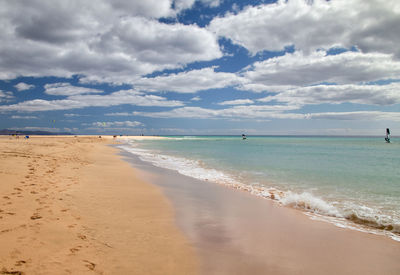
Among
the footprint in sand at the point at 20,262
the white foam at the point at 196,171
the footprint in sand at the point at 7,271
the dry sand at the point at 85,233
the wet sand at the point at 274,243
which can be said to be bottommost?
the white foam at the point at 196,171

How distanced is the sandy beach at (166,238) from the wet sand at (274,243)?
0.02 meters

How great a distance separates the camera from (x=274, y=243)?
15.7 feet

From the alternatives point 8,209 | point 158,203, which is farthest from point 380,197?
point 8,209

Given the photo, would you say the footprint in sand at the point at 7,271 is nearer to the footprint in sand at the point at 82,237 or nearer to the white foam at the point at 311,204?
the footprint in sand at the point at 82,237

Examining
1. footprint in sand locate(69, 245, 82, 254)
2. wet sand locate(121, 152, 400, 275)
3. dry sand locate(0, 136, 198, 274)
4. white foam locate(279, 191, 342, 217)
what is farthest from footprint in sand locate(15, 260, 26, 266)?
white foam locate(279, 191, 342, 217)

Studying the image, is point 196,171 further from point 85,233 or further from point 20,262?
point 20,262

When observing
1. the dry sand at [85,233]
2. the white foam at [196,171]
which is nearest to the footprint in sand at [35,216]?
the dry sand at [85,233]

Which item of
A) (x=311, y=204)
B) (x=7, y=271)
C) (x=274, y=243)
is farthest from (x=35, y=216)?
(x=311, y=204)

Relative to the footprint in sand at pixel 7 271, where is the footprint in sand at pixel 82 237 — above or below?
below

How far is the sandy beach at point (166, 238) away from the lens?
369 centimetres

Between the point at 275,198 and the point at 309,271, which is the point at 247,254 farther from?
A: the point at 275,198

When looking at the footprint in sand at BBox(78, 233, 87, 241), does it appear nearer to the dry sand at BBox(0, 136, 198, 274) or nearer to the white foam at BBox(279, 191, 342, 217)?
the dry sand at BBox(0, 136, 198, 274)

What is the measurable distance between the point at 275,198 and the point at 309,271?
5.46 meters

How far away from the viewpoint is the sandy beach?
3693 millimetres
